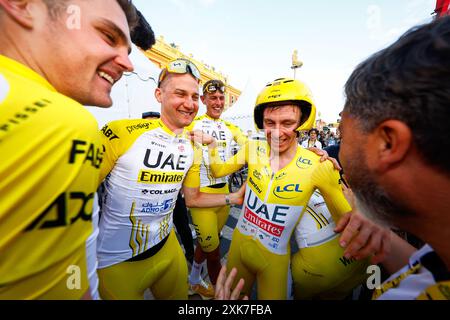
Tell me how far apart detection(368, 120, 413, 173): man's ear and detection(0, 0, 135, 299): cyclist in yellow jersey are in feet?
3.47

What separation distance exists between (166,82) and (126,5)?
40.5 inches

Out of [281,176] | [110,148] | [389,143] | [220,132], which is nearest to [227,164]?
[281,176]

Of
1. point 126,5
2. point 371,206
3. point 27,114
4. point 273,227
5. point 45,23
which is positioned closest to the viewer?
point 27,114

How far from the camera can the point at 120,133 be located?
178 centimetres

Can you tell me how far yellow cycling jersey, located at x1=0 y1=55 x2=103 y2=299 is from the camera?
0.46 meters

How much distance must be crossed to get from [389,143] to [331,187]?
3.68 feet

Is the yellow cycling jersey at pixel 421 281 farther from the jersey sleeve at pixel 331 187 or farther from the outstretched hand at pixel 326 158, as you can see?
the outstretched hand at pixel 326 158

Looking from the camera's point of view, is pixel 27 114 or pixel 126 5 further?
pixel 126 5

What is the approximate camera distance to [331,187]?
179 cm

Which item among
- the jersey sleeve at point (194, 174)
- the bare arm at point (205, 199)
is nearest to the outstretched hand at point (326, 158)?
the bare arm at point (205, 199)

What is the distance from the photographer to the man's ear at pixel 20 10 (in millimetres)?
697

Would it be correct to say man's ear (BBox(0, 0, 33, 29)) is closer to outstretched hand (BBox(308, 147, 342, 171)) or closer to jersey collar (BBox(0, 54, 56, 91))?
jersey collar (BBox(0, 54, 56, 91))
